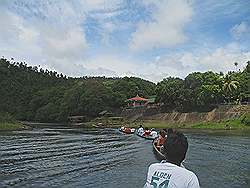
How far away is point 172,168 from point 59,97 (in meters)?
128

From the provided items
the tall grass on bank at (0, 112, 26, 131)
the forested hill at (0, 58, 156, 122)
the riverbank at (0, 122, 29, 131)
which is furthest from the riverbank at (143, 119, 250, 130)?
the tall grass on bank at (0, 112, 26, 131)

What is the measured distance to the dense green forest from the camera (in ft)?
286

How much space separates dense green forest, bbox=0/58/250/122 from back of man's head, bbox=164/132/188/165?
8160cm

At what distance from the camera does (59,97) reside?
430 feet

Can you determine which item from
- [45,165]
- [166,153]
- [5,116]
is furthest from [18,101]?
[166,153]

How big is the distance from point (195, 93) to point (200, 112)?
526cm

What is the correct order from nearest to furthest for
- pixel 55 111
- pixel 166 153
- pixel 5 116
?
pixel 166 153 → pixel 5 116 → pixel 55 111

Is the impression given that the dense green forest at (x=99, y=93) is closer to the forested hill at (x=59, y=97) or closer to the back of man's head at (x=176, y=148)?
the forested hill at (x=59, y=97)

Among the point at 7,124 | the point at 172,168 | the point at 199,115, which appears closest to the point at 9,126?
the point at 7,124

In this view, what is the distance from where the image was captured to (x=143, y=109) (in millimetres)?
100312

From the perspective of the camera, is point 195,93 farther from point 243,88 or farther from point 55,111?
point 55,111

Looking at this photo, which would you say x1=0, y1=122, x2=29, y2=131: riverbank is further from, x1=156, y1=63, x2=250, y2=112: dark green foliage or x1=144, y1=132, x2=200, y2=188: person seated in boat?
x1=144, y1=132, x2=200, y2=188: person seated in boat

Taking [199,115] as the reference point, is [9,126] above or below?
below

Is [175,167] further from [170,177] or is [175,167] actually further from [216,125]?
[216,125]
